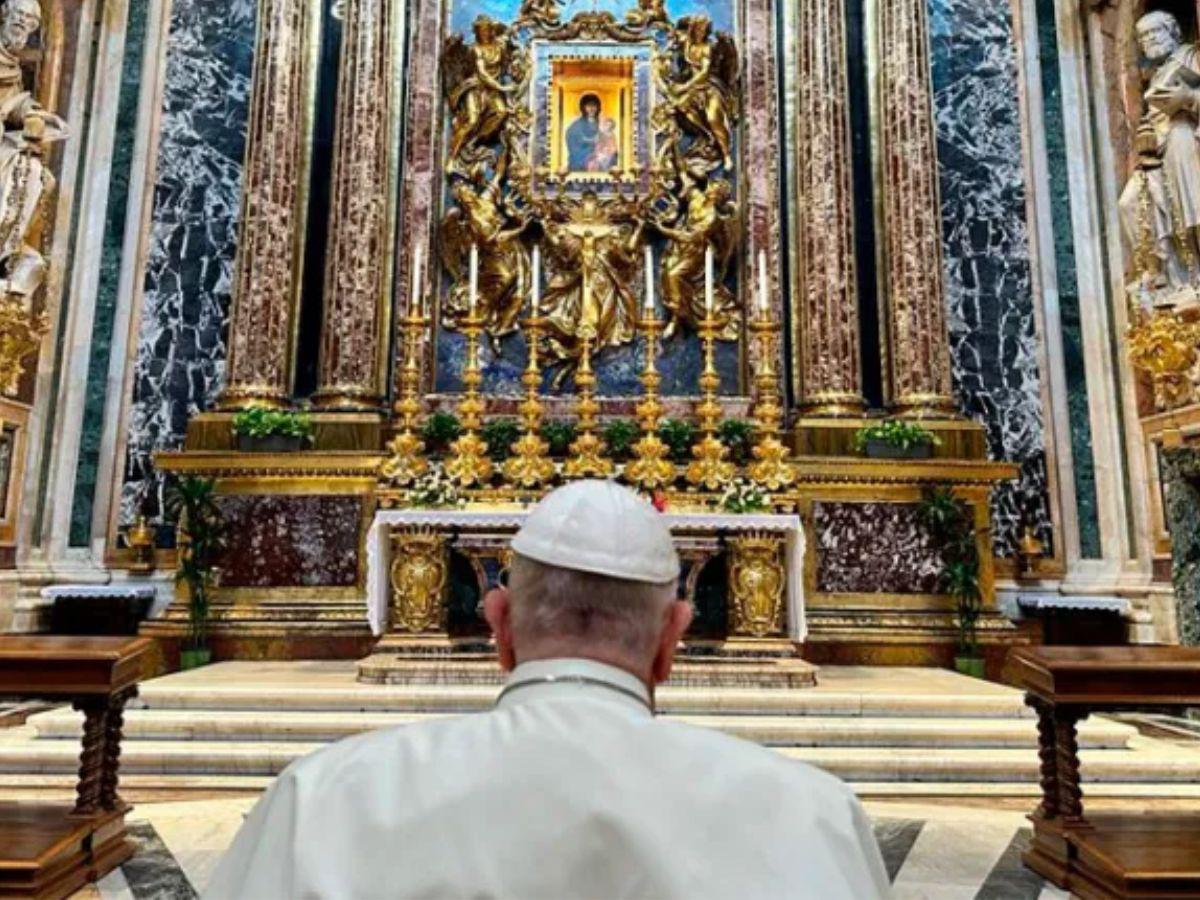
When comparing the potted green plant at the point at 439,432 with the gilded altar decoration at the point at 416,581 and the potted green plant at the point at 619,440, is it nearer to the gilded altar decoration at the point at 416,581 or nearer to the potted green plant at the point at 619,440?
the potted green plant at the point at 619,440

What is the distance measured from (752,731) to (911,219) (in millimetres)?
5778

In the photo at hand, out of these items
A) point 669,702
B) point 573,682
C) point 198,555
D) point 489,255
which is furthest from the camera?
point 489,255

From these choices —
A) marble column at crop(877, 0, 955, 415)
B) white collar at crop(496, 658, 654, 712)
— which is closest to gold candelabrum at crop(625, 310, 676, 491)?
marble column at crop(877, 0, 955, 415)

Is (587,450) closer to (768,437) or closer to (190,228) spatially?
(768,437)

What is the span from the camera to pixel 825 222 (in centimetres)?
971

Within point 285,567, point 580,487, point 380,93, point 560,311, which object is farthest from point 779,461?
point 580,487

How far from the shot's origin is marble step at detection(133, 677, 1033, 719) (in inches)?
244

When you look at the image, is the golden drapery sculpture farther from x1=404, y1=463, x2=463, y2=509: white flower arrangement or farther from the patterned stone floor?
the patterned stone floor

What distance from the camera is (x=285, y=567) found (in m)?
8.61

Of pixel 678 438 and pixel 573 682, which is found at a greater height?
pixel 678 438

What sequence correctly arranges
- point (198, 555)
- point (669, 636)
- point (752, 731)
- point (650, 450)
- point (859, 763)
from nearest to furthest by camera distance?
point (669, 636) < point (859, 763) < point (752, 731) < point (650, 450) < point (198, 555)

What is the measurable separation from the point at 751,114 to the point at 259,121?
4.95 m

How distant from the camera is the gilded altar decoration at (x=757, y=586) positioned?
714 centimetres

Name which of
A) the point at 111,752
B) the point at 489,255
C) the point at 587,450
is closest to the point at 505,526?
the point at 587,450
